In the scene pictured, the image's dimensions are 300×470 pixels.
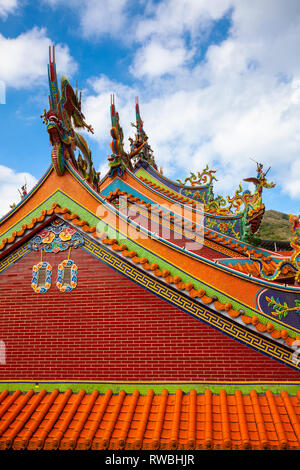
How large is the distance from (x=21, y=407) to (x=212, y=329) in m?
3.09

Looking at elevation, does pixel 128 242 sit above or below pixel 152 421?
above

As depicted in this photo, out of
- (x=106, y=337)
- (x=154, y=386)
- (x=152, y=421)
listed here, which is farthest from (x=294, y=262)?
(x=106, y=337)

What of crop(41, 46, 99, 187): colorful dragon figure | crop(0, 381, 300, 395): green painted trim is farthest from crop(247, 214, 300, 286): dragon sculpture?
crop(41, 46, 99, 187): colorful dragon figure

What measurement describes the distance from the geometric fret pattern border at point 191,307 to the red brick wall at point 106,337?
92 mm

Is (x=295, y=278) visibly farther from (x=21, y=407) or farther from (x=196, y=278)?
(x=21, y=407)

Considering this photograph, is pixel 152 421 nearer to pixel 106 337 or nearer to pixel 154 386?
pixel 154 386

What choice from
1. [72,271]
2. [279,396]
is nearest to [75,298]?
[72,271]

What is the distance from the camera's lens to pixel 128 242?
5.24 m

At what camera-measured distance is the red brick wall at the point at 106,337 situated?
4469 mm

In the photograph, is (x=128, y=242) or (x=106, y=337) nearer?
(x=106, y=337)

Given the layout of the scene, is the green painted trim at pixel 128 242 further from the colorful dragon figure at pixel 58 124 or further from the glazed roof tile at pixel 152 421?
the glazed roof tile at pixel 152 421

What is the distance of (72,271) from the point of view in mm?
5332

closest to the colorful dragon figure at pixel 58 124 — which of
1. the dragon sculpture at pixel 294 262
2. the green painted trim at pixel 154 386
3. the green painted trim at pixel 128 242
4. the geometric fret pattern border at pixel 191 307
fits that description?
the green painted trim at pixel 128 242

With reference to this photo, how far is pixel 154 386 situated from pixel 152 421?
2.35 feet
